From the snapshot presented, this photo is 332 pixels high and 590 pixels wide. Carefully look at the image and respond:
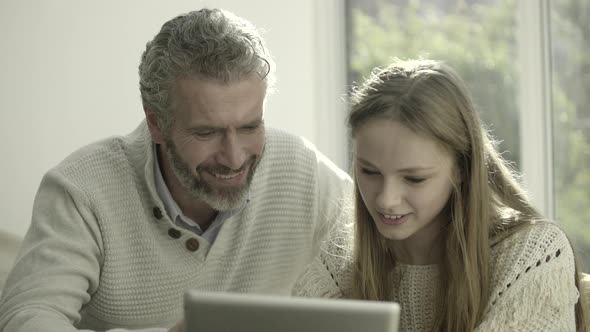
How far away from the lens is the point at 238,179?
2.00 metres

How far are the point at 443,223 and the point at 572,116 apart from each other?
158 cm

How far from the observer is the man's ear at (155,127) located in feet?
6.79

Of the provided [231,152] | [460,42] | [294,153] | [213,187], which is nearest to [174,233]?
[213,187]

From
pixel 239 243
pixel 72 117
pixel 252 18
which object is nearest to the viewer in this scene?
pixel 239 243

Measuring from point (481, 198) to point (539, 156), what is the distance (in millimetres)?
1690

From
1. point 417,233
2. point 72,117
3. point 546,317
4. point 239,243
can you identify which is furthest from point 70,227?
point 72,117

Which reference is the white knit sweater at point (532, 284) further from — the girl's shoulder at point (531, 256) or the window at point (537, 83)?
the window at point (537, 83)

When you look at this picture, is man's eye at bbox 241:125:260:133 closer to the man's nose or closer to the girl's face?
the man's nose

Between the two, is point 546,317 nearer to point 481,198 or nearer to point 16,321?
point 481,198

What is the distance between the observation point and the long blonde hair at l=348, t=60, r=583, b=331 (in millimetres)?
1753

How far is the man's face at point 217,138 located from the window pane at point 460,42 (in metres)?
1.65

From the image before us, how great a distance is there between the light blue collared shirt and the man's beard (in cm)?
6

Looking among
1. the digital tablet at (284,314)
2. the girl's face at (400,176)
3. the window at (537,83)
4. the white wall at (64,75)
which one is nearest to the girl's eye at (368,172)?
the girl's face at (400,176)

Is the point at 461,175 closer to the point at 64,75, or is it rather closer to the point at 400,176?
the point at 400,176
